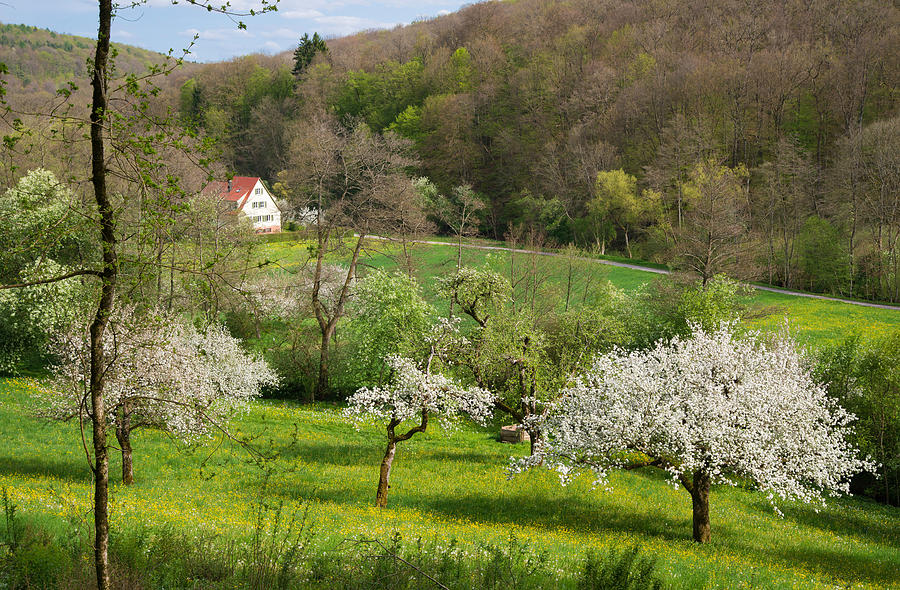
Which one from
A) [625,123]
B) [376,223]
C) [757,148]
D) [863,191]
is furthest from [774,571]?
[625,123]

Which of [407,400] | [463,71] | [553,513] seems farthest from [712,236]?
[463,71]

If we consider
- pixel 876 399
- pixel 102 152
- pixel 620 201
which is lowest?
pixel 876 399

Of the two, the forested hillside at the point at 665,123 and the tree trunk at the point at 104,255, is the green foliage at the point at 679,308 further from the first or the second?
the tree trunk at the point at 104,255

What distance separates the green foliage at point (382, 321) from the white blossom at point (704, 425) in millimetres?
17909

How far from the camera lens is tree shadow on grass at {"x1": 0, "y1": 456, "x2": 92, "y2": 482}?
17.7 m

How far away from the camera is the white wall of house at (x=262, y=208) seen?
9294cm

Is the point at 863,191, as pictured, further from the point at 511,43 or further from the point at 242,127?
the point at 242,127

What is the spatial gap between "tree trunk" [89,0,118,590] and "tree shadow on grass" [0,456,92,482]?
46.4ft

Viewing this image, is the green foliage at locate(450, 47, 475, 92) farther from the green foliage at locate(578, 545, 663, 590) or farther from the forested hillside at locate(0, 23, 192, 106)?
the green foliage at locate(578, 545, 663, 590)

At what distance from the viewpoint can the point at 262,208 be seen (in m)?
97.5

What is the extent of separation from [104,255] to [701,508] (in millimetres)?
15545

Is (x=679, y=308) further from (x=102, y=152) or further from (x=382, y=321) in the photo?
(x=102, y=152)

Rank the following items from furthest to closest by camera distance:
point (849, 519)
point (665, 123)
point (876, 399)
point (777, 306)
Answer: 1. point (665, 123)
2. point (777, 306)
3. point (876, 399)
4. point (849, 519)

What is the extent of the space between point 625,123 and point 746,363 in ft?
214
